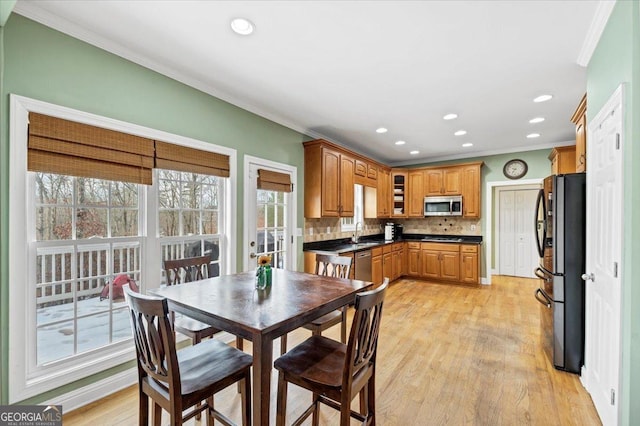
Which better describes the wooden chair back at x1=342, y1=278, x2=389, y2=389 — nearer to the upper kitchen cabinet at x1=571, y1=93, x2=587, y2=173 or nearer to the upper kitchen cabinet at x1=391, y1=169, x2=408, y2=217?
the upper kitchen cabinet at x1=571, y1=93, x2=587, y2=173

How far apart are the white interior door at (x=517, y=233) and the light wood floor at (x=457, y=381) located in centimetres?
262

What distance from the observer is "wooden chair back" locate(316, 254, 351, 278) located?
267 centimetres

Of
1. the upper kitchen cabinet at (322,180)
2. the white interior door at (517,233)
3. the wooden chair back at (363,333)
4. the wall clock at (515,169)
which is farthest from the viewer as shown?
the white interior door at (517,233)

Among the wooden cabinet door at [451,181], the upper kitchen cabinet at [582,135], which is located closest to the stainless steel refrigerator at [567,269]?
the upper kitchen cabinet at [582,135]

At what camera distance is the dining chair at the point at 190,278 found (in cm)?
202

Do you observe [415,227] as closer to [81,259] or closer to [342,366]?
[342,366]

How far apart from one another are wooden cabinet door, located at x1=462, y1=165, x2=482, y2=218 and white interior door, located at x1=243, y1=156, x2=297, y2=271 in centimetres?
366

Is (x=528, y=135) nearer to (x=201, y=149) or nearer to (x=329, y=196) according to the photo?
(x=329, y=196)

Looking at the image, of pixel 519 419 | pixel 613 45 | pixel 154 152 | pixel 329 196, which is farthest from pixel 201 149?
pixel 519 419

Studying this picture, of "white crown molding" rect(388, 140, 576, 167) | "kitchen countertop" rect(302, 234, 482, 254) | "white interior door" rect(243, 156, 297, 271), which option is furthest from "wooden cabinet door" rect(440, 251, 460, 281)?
"white interior door" rect(243, 156, 297, 271)

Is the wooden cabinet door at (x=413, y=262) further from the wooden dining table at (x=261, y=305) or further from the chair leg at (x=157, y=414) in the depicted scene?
the chair leg at (x=157, y=414)

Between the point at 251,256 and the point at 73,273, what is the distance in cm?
161

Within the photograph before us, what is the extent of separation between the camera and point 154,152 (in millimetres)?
2492

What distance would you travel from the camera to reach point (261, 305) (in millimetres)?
1621
